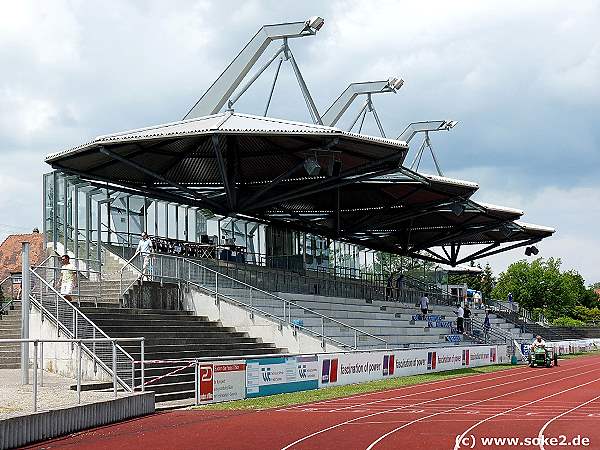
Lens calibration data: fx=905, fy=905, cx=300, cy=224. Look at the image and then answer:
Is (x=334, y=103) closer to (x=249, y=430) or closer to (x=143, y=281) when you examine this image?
(x=143, y=281)

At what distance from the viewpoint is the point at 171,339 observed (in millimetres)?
28828

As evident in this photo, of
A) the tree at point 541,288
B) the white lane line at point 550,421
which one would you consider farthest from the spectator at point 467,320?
the tree at point 541,288

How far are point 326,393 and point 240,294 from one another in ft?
29.3

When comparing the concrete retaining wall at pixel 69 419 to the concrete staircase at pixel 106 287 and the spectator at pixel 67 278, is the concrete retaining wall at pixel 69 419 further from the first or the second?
the concrete staircase at pixel 106 287

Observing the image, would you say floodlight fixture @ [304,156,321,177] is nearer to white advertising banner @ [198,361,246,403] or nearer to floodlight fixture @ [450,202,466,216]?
white advertising banner @ [198,361,246,403]

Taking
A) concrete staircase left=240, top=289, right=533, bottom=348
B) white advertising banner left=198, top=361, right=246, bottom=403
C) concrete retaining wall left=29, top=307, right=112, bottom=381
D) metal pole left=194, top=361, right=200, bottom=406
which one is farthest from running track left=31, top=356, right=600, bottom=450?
concrete staircase left=240, top=289, right=533, bottom=348

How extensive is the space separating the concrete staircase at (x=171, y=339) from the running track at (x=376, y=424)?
2.81 meters

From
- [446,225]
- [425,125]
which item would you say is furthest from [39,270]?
[446,225]

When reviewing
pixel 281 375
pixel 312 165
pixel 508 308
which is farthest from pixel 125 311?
pixel 508 308

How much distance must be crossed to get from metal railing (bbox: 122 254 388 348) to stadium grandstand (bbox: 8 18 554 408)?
61 millimetres

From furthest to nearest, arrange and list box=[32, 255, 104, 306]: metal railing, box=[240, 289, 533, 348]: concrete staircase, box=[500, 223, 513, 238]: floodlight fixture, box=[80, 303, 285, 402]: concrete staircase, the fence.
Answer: box=[500, 223, 513, 238]: floodlight fixture
box=[240, 289, 533, 348]: concrete staircase
box=[32, 255, 104, 306]: metal railing
box=[80, 303, 285, 402]: concrete staircase
the fence

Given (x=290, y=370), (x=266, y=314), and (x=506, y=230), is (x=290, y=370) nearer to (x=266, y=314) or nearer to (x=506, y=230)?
(x=266, y=314)

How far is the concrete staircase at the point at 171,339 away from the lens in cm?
2478

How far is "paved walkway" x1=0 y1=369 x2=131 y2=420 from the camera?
55.4 feet
